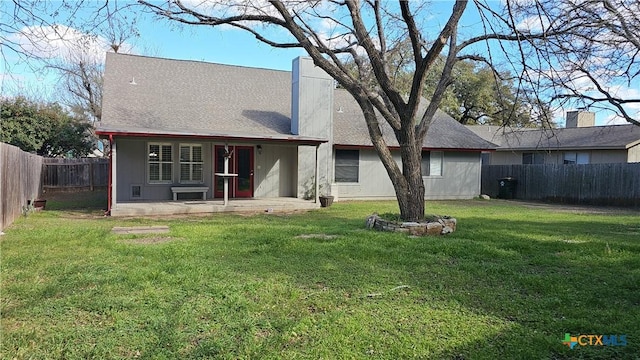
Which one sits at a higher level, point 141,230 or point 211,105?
point 211,105

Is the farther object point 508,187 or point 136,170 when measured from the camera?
point 508,187

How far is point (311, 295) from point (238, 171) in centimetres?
1124

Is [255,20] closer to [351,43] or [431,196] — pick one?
[351,43]

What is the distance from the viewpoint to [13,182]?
30.5 ft

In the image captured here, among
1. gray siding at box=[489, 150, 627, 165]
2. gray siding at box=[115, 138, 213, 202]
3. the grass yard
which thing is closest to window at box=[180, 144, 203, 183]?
gray siding at box=[115, 138, 213, 202]

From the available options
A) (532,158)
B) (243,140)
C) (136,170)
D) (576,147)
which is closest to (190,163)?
(136,170)

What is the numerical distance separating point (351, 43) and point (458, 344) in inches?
363

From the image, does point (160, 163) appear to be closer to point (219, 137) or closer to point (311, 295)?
point (219, 137)

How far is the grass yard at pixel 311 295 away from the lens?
334 cm

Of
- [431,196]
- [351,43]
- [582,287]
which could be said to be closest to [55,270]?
[582,287]

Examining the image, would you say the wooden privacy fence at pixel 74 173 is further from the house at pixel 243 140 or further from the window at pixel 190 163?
the window at pixel 190 163

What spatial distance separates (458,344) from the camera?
11.1 feet

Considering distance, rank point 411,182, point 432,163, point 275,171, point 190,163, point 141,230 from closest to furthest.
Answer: point 141,230 → point 411,182 → point 190,163 → point 275,171 → point 432,163

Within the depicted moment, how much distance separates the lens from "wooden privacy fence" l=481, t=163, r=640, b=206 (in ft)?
54.9
